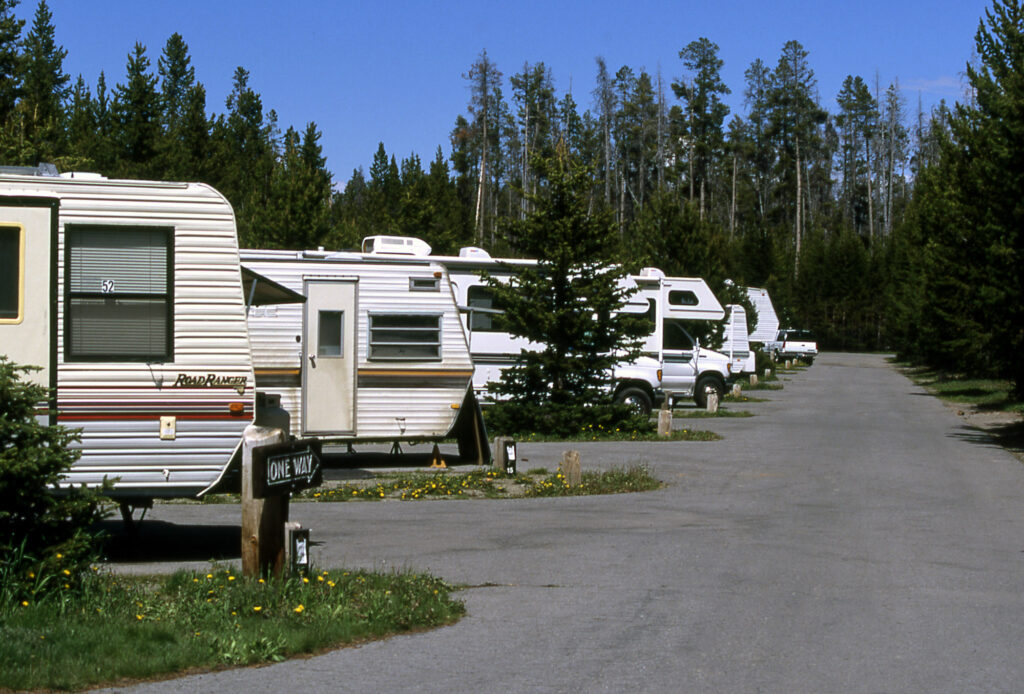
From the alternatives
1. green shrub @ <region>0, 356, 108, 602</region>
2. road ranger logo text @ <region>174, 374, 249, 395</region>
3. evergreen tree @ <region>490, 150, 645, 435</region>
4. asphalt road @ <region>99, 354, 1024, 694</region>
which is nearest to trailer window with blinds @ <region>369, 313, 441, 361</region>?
asphalt road @ <region>99, 354, 1024, 694</region>

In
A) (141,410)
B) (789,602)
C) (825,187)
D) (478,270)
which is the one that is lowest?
(789,602)

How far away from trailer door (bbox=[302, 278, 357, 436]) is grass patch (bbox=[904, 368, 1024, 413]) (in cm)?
1789

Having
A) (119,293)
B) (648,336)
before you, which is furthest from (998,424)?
(119,293)

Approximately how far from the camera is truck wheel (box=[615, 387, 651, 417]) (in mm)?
25375

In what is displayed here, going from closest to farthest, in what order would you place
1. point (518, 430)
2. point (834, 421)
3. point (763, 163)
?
point (518, 430) < point (834, 421) < point (763, 163)

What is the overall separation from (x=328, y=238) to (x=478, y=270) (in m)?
14.3

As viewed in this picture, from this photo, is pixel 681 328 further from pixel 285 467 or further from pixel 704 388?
pixel 285 467

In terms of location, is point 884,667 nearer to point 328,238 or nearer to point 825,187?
point 328,238

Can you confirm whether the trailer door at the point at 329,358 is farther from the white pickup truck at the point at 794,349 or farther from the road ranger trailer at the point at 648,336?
the white pickup truck at the point at 794,349

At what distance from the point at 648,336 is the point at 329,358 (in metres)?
9.51

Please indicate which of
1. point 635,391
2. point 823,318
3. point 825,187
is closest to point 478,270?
point 635,391

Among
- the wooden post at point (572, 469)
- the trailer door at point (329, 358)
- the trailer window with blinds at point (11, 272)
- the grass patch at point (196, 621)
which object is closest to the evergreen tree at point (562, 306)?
the trailer door at point (329, 358)

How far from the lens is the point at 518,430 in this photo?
21.8 meters

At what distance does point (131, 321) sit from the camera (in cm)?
968
